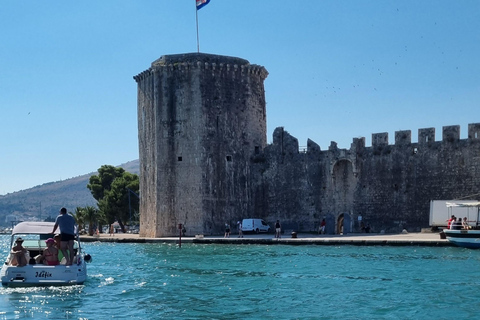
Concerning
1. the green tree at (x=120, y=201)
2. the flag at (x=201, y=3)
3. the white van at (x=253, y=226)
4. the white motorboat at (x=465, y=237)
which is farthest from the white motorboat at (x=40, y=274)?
the green tree at (x=120, y=201)

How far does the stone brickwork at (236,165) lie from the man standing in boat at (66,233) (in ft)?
66.0

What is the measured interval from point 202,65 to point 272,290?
73.7ft

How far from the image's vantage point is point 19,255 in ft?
51.7

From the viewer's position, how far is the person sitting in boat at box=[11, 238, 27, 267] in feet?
51.6

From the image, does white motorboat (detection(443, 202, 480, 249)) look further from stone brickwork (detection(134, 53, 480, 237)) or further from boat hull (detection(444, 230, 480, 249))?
stone brickwork (detection(134, 53, 480, 237))

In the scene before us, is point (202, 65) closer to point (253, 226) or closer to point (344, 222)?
point (253, 226)

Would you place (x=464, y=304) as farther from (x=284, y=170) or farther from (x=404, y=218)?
(x=284, y=170)

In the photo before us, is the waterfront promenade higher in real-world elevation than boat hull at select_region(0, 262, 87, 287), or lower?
lower

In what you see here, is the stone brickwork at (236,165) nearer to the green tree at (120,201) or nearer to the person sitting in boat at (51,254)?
the green tree at (120,201)

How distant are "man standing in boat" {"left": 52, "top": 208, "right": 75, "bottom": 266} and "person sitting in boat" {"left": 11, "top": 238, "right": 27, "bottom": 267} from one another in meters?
0.78

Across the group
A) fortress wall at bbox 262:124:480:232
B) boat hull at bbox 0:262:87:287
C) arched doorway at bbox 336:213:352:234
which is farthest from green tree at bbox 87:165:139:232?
boat hull at bbox 0:262:87:287

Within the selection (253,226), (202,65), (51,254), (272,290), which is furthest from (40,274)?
(202,65)

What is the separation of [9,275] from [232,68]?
2389 centimetres

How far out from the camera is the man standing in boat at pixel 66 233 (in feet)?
52.4
